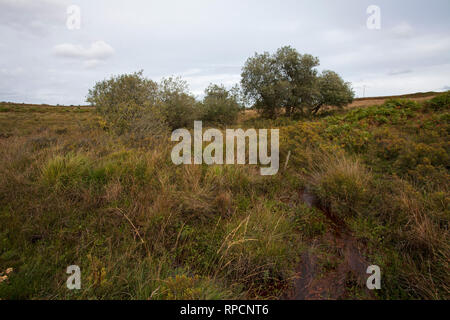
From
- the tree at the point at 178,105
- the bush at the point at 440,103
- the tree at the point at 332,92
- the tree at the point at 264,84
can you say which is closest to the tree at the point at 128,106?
the tree at the point at 178,105

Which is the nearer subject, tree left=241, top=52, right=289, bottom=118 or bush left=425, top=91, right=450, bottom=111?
bush left=425, top=91, right=450, bottom=111

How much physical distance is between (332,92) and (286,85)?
15.3ft

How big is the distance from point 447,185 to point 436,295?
2.73m

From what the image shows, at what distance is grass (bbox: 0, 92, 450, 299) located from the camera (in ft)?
7.02

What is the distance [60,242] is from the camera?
8.33ft

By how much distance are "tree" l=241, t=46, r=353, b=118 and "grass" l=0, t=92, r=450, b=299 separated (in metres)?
12.4

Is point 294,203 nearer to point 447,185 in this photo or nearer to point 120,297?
point 447,185

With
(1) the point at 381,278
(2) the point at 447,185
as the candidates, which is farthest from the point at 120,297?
(2) the point at 447,185

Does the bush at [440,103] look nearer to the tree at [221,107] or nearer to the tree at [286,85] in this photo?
the tree at [286,85]

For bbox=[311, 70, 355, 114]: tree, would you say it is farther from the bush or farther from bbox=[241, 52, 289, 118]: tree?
the bush

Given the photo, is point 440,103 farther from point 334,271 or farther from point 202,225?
point 202,225

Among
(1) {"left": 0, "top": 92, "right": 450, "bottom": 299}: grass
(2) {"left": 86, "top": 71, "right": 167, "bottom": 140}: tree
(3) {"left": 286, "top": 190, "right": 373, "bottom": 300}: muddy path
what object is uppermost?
(2) {"left": 86, "top": 71, "right": 167, "bottom": 140}: tree

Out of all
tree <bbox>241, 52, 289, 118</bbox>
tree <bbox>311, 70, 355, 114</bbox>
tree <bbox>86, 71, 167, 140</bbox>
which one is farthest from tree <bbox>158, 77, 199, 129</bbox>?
tree <bbox>311, 70, 355, 114</bbox>

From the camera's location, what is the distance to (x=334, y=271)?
261 centimetres
